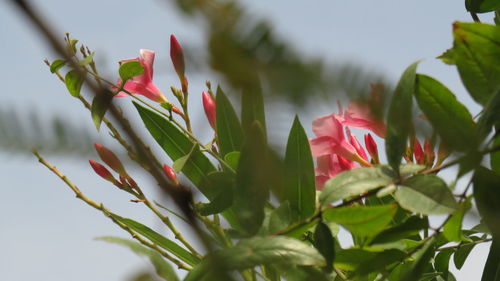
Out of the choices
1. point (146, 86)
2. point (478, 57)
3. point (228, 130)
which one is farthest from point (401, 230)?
point (146, 86)

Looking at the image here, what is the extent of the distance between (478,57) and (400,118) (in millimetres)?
214

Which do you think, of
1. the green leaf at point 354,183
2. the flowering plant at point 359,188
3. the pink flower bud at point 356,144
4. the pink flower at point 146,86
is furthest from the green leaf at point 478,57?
the pink flower at point 146,86

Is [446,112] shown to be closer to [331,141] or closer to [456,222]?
[456,222]

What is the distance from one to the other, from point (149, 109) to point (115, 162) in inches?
5.7

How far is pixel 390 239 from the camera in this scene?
0.54 m

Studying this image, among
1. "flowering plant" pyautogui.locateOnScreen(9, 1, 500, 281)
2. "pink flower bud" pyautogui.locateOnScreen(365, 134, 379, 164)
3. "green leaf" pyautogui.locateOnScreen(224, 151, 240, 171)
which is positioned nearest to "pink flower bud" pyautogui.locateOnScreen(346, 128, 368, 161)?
"pink flower bud" pyautogui.locateOnScreen(365, 134, 379, 164)

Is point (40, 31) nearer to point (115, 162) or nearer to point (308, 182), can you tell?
point (308, 182)

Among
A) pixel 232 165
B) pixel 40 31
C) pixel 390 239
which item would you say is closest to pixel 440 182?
pixel 390 239

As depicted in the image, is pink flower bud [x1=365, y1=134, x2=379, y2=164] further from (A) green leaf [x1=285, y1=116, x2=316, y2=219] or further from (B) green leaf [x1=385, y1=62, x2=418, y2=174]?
(B) green leaf [x1=385, y1=62, x2=418, y2=174]

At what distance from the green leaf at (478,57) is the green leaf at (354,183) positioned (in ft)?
0.34

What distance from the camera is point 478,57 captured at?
0.50m

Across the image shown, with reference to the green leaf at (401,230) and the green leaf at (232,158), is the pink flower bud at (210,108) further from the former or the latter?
the green leaf at (401,230)

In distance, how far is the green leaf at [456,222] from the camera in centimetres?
48

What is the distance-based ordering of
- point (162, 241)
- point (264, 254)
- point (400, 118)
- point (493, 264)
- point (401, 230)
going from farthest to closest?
point (162, 241), point (493, 264), point (401, 230), point (264, 254), point (400, 118)
